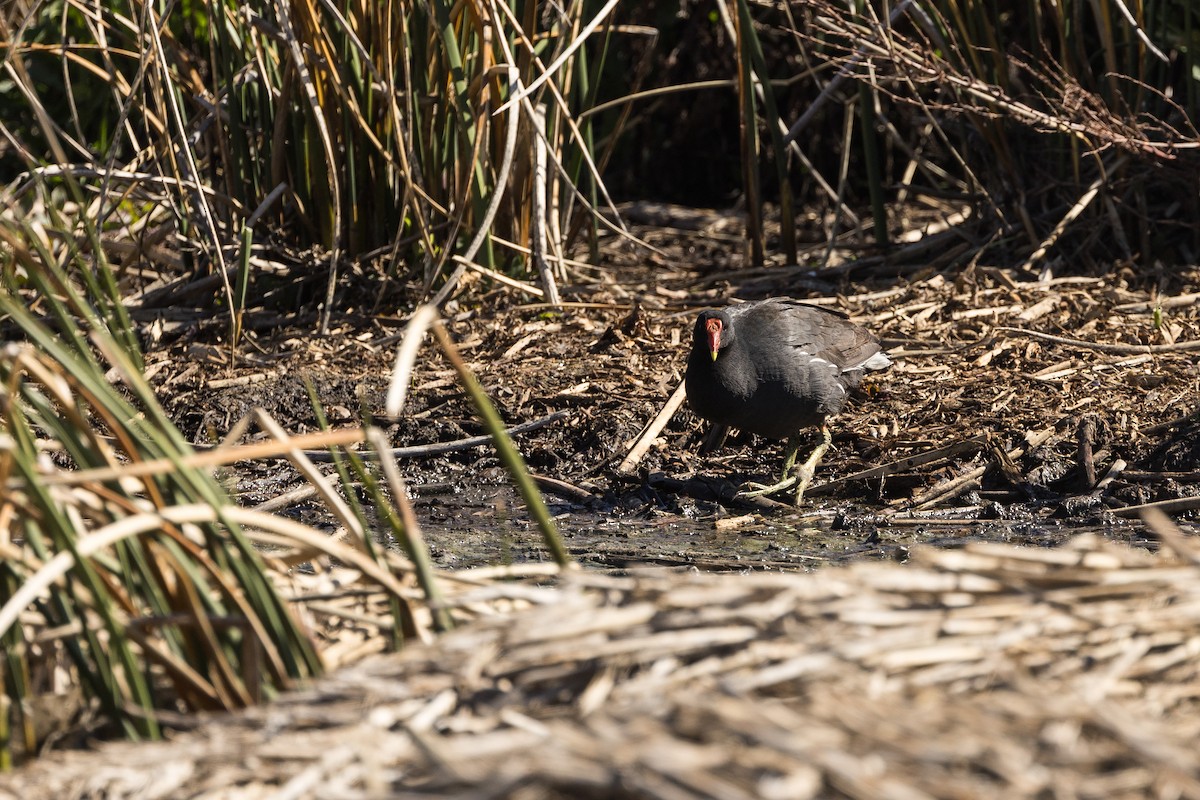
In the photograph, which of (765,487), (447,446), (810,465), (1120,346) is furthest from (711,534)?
(1120,346)

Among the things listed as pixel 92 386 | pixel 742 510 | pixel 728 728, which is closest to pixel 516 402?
pixel 742 510

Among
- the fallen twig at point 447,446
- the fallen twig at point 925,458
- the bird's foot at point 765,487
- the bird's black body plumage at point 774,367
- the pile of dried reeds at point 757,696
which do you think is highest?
the pile of dried reeds at point 757,696

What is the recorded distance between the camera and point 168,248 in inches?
240

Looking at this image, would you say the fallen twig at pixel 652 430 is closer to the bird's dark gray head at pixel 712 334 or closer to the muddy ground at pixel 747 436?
the muddy ground at pixel 747 436

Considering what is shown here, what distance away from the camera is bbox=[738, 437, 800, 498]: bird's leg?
4.35 metres

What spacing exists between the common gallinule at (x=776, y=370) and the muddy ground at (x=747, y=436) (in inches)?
8.6

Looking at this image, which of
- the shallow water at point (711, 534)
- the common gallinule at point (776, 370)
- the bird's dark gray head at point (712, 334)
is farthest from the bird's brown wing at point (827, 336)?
the shallow water at point (711, 534)

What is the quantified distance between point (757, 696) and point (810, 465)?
2802 mm

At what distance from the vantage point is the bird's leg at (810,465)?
436cm

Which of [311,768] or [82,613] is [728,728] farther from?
[82,613]

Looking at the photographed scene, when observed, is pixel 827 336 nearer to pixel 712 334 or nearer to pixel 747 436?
pixel 712 334

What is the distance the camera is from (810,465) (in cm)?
446

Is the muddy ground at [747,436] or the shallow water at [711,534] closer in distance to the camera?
the shallow water at [711,534]

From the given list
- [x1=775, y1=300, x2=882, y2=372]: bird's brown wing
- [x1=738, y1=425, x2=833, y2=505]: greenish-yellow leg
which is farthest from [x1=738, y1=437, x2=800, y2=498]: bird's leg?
[x1=775, y1=300, x2=882, y2=372]: bird's brown wing
